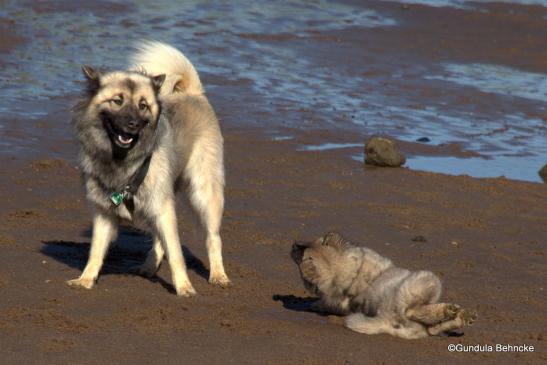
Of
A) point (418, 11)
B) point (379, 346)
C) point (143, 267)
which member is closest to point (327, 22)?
point (418, 11)

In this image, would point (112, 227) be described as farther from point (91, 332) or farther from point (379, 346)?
point (379, 346)

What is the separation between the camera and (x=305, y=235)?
9602 mm

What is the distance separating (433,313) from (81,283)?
7.47 feet

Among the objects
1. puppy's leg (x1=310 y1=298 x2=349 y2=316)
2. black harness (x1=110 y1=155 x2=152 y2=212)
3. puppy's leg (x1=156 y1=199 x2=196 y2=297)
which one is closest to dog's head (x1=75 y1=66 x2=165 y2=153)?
black harness (x1=110 y1=155 x2=152 y2=212)

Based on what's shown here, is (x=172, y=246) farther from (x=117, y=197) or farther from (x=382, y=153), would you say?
(x=382, y=153)

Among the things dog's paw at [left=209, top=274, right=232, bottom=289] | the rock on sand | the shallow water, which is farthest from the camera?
the shallow water

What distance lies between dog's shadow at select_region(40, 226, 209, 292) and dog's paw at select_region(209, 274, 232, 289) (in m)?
0.26

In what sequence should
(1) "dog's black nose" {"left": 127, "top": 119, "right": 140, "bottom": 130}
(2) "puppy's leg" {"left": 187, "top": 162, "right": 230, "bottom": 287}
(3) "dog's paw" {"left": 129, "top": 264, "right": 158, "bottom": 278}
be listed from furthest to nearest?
1. (2) "puppy's leg" {"left": 187, "top": 162, "right": 230, "bottom": 287}
2. (3) "dog's paw" {"left": 129, "top": 264, "right": 158, "bottom": 278}
3. (1) "dog's black nose" {"left": 127, "top": 119, "right": 140, "bottom": 130}

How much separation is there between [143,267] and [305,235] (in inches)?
71.8

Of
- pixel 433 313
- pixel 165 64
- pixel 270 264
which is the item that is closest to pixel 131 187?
pixel 165 64

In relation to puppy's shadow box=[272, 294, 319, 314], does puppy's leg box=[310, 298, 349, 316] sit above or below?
above

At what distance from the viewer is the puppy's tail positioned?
658cm

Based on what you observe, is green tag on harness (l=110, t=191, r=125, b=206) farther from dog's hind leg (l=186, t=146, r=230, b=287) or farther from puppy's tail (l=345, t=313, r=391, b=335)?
puppy's tail (l=345, t=313, r=391, b=335)

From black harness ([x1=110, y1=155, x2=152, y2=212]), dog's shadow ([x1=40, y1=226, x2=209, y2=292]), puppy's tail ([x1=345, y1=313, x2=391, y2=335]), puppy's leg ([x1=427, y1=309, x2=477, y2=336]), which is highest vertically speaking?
black harness ([x1=110, y1=155, x2=152, y2=212])
